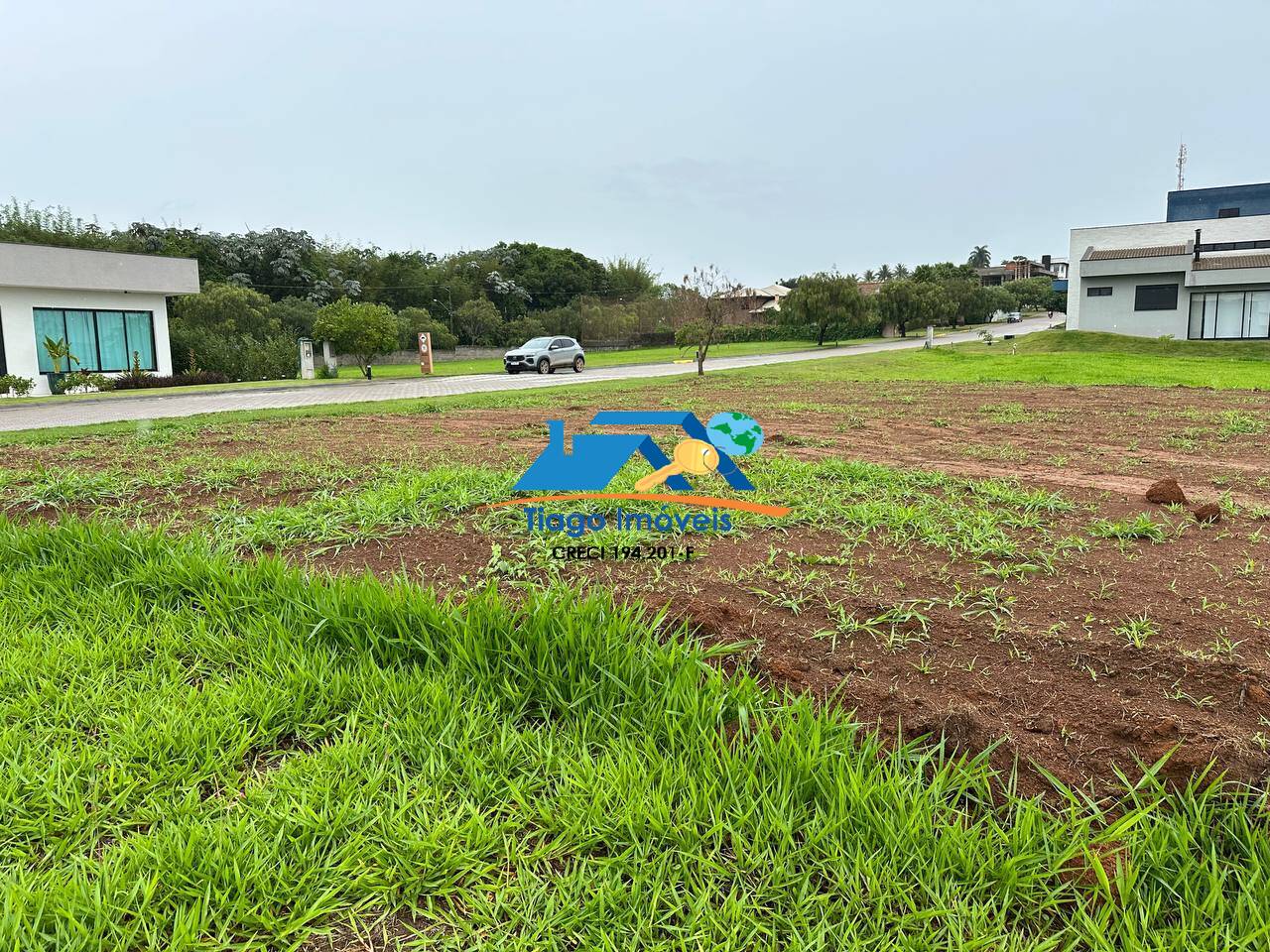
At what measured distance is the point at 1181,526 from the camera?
11.8 feet

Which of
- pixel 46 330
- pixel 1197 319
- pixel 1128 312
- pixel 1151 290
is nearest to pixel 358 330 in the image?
pixel 46 330

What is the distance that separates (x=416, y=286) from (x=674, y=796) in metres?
50.5

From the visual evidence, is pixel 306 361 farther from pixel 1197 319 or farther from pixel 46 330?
pixel 1197 319

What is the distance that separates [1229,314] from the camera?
33125 mm

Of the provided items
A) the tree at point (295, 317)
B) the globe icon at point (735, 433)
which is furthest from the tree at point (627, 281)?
the globe icon at point (735, 433)

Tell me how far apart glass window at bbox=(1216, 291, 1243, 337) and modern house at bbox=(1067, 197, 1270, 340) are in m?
0.04

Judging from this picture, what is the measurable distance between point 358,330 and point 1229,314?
35786 mm

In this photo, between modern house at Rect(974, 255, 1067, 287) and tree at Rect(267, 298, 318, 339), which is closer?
tree at Rect(267, 298, 318, 339)

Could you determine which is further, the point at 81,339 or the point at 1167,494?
the point at 81,339

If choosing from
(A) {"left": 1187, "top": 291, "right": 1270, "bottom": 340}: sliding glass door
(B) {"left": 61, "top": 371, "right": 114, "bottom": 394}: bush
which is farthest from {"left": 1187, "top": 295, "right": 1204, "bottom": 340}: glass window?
(B) {"left": 61, "top": 371, "right": 114, "bottom": 394}: bush

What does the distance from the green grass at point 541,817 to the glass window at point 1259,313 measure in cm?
4021

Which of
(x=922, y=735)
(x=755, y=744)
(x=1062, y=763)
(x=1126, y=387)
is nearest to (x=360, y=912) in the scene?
(x=755, y=744)

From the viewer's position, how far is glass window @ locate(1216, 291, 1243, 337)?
32.9 meters

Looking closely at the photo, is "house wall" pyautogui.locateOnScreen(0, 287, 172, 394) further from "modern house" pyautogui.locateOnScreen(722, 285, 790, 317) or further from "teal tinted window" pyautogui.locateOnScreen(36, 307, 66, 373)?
"modern house" pyautogui.locateOnScreen(722, 285, 790, 317)
